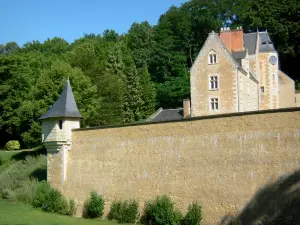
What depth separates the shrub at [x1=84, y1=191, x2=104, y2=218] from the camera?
58.9 feet

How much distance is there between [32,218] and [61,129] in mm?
4382

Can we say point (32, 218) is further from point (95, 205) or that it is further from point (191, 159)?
point (191, 159)

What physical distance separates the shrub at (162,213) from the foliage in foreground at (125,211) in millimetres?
628

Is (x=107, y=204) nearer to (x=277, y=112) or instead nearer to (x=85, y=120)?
(x=277, y=112)

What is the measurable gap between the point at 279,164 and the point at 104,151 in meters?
7.74

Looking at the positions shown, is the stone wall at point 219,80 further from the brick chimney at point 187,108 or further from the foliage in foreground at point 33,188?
the foliage in foreground at point 33,188

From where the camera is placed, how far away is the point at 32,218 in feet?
55.7

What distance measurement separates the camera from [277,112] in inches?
529

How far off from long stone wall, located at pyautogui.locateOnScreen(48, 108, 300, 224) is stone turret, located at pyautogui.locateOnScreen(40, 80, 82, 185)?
304 millimetres

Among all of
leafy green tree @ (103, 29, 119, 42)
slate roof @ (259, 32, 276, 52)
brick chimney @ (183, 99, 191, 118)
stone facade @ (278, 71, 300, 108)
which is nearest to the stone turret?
brick chimney @ (183, 99, 191, 118)

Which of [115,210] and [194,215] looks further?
[115,210]

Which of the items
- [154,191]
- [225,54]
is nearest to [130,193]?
[154,191]

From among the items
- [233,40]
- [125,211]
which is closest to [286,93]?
[233,40]

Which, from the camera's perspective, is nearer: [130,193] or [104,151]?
[130,193]
